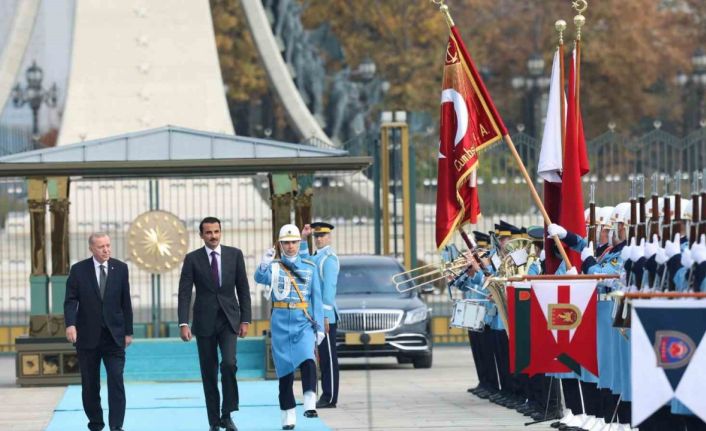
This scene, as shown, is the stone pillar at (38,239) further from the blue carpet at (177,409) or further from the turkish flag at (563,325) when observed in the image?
the turkish flag at (563,325)

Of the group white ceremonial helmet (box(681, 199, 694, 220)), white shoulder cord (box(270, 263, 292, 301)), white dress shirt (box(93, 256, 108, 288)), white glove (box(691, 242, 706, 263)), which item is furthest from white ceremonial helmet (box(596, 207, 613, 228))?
white dress shirt (box(93, 256, 108, 288))

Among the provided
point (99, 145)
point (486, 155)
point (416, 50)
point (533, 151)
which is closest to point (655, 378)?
point (99, 145)

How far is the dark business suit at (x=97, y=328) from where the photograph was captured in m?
15.6

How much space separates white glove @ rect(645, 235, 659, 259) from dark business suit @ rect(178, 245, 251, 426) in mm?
4094

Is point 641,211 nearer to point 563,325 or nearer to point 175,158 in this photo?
point 563,325

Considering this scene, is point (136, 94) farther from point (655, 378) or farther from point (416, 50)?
point (655, 378)

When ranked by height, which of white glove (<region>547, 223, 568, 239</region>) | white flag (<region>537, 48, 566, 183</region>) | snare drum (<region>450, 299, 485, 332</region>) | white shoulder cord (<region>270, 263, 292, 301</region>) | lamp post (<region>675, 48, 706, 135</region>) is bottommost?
snare drum (<region>450, 299, 485, 332</region>)

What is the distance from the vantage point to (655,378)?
1195 cm

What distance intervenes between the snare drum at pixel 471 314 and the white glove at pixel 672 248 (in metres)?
6.19

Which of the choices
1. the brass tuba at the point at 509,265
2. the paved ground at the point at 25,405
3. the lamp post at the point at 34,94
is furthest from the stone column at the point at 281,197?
the lamp post at the point at 34,94

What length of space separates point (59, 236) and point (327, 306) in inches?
200

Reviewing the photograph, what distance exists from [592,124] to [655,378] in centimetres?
4869

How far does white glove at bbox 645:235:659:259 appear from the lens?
12.8m

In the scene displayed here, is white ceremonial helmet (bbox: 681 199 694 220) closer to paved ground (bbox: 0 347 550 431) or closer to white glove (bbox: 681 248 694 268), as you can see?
white glove (bbox: 681 248 694 268)
